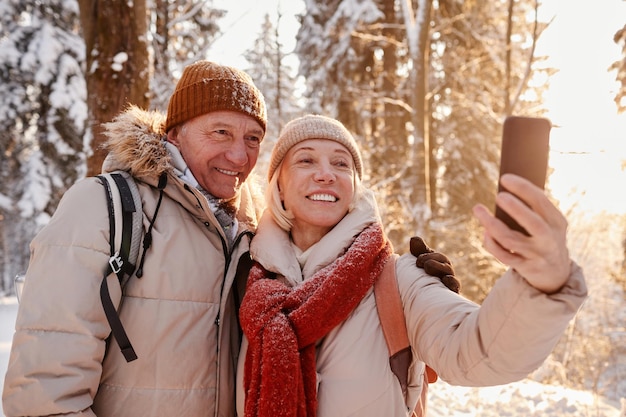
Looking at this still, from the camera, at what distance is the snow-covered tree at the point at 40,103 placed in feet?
49.7

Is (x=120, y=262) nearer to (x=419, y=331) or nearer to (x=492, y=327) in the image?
(x=419, y=331)

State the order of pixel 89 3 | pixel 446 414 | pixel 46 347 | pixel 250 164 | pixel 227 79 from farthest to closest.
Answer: pixel 446 414 → pixel 89 3 → pixel 250 164 → pixel 227 79 → pixel 46 347

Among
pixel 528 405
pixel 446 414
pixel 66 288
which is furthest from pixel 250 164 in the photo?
pixel 528 405

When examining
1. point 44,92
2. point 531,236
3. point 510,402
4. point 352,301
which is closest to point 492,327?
point 531,236

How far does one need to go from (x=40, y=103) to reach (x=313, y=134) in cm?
1713

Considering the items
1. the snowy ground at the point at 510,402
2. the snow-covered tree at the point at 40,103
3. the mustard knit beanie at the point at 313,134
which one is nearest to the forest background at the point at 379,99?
the snow-covered tree at the point at 40,103

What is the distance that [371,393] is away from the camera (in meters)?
1.84

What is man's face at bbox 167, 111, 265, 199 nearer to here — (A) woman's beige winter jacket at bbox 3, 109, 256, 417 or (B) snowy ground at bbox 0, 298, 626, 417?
(A) woman's beige winter jacket at bbox 3, 109, 256, 417

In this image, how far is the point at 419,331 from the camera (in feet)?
5.93

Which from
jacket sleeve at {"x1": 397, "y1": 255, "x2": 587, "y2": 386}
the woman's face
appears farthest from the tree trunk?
jacket sleeve at {"x1": 397, "y1": 255, "x2": 587, "y2": 386}

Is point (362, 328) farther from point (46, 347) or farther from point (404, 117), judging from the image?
point (404, 117)

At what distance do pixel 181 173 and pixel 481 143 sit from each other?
13.6 meters

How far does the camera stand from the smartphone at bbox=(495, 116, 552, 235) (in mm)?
1171

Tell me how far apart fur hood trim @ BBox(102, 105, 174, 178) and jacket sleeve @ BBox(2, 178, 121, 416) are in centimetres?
36
